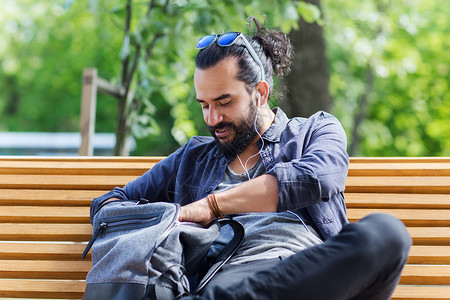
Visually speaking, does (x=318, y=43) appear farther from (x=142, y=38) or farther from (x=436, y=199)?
(x=436, y=199)

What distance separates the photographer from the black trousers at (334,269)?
1.96 meters

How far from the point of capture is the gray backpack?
233cm

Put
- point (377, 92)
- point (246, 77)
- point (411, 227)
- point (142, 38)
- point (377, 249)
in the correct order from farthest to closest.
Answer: point (377, 92), point (142, 38), point (411, 227), point (246, 77), point (377, 249)

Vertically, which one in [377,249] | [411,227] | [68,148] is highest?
[377,249]

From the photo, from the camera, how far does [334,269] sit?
6.51 ft

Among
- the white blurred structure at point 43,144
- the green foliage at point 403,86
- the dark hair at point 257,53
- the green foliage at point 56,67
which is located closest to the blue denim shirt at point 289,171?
the dark hair at point 257,53

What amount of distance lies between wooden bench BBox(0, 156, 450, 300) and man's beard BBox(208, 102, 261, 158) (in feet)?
1.94

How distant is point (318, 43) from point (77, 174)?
3788mm

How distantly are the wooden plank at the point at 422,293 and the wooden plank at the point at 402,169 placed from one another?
607 millimetres

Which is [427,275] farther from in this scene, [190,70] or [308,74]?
[190,70]

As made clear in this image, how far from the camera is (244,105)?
112 inches

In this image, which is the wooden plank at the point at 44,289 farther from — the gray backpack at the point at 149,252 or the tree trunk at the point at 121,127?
the tree trunk at the point at 121,127

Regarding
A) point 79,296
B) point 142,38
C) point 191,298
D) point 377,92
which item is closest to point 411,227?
point 191,298

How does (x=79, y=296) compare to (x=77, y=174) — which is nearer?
(x=79, y=296)
